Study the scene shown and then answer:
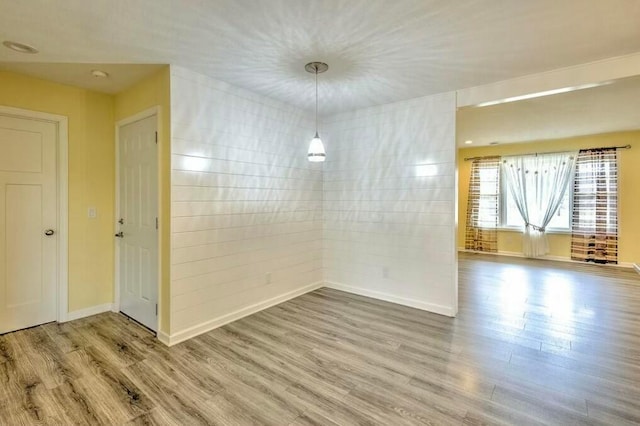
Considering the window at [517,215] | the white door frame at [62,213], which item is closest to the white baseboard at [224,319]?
the white door frame at [62,213]

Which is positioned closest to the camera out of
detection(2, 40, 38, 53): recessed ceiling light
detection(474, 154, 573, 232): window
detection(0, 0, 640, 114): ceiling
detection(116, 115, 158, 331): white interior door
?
detection(0, 0, 640, 114): ceiling

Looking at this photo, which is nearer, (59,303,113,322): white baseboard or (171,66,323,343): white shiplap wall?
(171,66,323,343): white shiplap wall

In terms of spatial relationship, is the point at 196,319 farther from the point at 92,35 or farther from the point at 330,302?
the point at 92,35

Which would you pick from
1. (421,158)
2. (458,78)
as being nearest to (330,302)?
(421,158)

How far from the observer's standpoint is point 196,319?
3.03 meters

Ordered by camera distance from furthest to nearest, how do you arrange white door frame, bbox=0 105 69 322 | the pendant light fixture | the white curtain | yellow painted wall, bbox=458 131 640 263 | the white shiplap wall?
the white curtain < yellow painted wall, bbox=458 131 640 263 < white door frame, bbox=0 105 69 322 < the white shiplap wall < the pendant light fixture

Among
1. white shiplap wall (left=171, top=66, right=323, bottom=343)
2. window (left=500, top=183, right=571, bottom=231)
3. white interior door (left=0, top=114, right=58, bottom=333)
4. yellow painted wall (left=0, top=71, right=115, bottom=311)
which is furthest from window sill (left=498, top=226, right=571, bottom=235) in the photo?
white interior door (left=0, top=114, right=58, bottom=333)

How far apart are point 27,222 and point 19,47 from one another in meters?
1.70

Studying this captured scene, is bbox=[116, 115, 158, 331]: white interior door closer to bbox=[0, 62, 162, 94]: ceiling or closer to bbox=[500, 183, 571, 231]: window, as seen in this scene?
bbox=[0, 62, 162, 94]: ceiling

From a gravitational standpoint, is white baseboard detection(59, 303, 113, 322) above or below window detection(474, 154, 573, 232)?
below

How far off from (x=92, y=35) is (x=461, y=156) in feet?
25.0

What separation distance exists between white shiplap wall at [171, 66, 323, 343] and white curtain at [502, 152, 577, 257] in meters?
5.20

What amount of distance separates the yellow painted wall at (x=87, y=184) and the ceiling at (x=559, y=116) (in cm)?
428

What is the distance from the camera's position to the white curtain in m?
6.40
